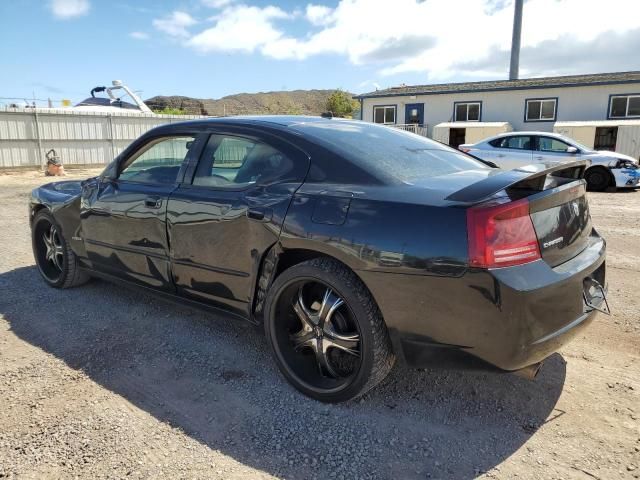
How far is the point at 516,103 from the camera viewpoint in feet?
78.6

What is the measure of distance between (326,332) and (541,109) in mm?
24084

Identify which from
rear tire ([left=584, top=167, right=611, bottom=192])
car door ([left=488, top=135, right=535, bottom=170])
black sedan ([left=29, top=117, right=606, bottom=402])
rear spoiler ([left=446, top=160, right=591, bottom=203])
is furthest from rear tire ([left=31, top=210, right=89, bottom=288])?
rear tire ([left=584, top=167, right=611, bottom=192])

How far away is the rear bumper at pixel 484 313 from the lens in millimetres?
2213

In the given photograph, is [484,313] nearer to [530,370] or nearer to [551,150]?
[530,370]

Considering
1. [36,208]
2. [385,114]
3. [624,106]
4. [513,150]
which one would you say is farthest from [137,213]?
[385,114]

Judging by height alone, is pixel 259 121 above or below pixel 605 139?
above

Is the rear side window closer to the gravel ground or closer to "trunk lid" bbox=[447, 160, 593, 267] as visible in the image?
the gravel ground

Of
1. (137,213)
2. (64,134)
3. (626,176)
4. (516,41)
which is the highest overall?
(516,41)

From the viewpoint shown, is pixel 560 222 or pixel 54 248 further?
pixel 54 248

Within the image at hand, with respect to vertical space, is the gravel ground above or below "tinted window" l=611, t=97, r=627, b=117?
below

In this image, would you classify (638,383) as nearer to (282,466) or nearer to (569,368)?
(569,368)

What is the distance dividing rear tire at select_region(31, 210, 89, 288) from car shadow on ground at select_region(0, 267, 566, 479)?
2.29 feet

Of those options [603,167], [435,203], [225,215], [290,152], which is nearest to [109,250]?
[225,215]

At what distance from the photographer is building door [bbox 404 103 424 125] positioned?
1047 inches
